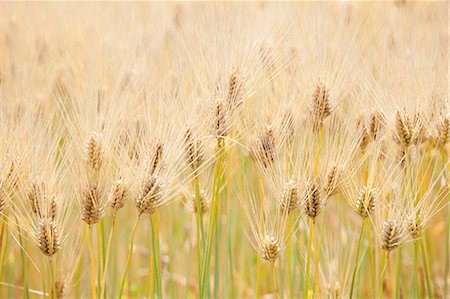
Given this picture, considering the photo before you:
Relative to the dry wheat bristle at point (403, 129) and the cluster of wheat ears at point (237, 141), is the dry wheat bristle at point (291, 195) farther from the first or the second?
the dry wheat bristle at point (403, 129)

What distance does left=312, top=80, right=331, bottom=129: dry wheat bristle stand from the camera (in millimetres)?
1395

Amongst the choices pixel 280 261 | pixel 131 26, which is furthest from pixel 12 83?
pixel 280 261

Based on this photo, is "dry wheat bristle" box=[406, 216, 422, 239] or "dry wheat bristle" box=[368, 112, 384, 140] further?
"dry wheat bristle" box=[368, 112, 384, 140]

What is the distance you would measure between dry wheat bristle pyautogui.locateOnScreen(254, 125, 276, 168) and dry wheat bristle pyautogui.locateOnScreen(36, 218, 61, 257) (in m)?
0.45

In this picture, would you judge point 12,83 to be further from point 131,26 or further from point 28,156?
point 131,26

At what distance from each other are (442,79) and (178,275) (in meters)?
1.15

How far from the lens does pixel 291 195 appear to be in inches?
50.6

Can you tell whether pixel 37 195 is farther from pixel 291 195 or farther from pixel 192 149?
pixel 291 195

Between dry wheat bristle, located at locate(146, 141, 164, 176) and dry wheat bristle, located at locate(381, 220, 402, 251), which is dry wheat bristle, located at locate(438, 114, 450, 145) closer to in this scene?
dry wheat bristle, located at locate(381, 220, 402, 251)

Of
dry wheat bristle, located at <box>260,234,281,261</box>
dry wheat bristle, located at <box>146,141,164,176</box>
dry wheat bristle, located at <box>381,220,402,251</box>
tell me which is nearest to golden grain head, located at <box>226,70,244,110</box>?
dry wheat bristle, located at <box>146,141,164,176</box>

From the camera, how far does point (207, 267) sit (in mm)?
1413

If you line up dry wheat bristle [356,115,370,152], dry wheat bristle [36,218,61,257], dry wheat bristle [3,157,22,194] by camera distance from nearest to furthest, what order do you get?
1. dry wheat bristle [36,218,61,257]
2. dry wheat bristle [3,157,22,194]
3. dry wheat bristle [356,115,370,152]

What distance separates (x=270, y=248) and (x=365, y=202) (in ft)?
0.72

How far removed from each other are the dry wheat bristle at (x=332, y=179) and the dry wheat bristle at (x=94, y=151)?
1.56ft
